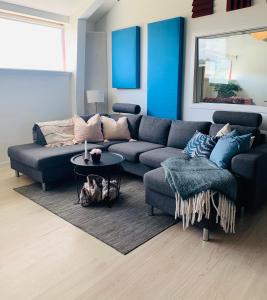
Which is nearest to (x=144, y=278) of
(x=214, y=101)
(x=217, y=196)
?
(x=217, y=196)

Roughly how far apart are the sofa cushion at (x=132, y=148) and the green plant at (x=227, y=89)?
1.08m

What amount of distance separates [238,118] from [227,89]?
1.98ft

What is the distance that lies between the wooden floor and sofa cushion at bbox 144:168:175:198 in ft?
1.13

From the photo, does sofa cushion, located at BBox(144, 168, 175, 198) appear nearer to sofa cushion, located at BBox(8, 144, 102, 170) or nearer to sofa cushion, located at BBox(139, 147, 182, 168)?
sofa cushion, located at BBox(139, 147, 182, 168)

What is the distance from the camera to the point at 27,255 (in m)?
2.05

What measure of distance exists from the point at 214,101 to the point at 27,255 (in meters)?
2.94

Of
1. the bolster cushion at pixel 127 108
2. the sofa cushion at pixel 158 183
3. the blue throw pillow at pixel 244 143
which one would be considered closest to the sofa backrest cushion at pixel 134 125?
the bolster cushion at pixel 127 108

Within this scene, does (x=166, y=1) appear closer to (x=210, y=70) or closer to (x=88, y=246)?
(x=210, y=70)

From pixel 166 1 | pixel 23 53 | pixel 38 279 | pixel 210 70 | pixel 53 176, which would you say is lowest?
pixel 38 279

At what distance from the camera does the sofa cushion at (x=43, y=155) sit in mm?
3169

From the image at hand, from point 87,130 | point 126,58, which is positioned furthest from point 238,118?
point 126,58

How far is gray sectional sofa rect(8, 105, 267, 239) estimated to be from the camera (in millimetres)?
2455

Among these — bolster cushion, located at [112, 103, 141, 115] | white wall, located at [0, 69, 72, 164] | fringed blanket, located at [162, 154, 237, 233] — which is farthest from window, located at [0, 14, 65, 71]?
fringed blanket, located at [162, 154, 237, 233]

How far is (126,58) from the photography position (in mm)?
4566
